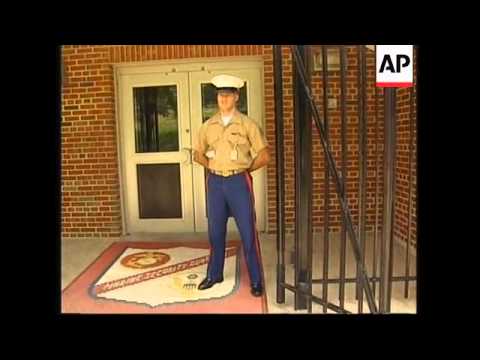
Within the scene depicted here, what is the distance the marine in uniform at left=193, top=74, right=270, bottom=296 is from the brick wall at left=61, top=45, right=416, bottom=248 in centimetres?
111

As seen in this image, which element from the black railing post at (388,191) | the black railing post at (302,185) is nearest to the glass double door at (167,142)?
the black railing post at (302,185)

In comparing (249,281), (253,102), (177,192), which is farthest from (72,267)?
(253,102)

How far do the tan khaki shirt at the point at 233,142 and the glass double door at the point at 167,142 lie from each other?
1256mm

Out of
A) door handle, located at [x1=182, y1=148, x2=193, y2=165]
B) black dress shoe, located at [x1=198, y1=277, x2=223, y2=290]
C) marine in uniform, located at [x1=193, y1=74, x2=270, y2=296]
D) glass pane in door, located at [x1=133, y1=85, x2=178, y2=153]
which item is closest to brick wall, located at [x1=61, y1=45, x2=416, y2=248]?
glass pane in door, located at [x1=133, y1=85, x2=178, y2=153]

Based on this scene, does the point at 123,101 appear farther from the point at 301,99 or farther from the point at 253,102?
the point at 301,99

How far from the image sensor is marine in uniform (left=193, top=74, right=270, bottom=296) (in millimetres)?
2602

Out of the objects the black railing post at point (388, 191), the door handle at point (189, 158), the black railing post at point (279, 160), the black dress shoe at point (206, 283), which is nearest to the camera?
the black railing post at point (388, 191)

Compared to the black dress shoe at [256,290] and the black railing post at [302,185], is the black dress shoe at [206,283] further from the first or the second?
the black railing post at [302,185]

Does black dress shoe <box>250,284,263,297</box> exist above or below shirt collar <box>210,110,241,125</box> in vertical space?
below

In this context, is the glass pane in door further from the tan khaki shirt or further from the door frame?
the tan khaki shirt

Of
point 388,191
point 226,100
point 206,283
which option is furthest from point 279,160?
point 206,283

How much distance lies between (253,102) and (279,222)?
1.63 metres

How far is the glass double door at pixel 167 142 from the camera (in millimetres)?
3869

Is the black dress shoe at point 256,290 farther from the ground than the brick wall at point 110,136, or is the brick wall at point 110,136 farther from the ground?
the brick wall at point 110,136
